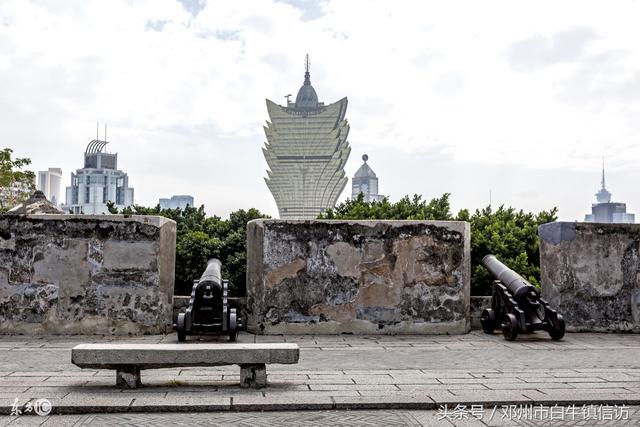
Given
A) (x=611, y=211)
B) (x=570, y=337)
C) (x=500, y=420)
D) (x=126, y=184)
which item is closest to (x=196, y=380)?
(x=500, y=420)

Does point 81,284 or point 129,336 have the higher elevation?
point 81,284

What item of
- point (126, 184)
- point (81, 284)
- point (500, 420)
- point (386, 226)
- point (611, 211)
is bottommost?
point (500, 420)

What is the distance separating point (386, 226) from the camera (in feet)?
29.8

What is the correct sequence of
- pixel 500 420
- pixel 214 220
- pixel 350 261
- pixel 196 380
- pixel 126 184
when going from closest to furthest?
1. pixel 500 420
2. pixel 196 380
3. pixel 350 261
4. pixel 214 220
5. pixel 126 184

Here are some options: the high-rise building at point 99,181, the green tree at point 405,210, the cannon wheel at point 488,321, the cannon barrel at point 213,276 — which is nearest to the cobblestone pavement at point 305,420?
the cannon barrel at point 213,276

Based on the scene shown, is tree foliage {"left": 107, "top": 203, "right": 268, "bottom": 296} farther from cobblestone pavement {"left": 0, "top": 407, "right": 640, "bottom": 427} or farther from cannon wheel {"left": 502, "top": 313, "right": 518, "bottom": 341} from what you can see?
cobblestone pavement {"left": 0, "top": 407, "right": 640, "bottom": 427}

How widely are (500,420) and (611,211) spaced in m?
63.8

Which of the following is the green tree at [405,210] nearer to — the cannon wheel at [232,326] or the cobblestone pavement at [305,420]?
the cannon wheel at [232,326]

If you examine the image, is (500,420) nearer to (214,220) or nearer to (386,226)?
(386,226)

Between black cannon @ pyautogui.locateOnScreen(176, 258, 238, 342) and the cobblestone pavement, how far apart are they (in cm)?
355

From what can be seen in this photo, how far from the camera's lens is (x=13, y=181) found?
108ft

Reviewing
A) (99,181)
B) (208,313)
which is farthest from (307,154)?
(208,313)

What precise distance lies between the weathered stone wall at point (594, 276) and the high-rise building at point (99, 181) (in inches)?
6573

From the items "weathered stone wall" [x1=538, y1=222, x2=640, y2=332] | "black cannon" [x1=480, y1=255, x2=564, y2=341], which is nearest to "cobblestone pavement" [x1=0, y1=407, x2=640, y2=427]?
"black cannon" [x1=480, y1=255, x2=564, y2=341]
